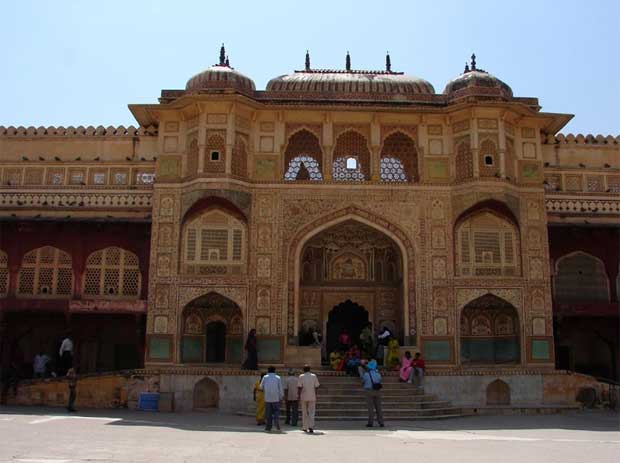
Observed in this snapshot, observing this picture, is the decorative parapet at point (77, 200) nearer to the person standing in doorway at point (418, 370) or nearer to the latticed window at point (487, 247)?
the person standing in doorway at point (418, 370)

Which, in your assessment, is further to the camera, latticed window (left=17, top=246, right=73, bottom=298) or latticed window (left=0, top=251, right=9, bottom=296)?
latticed window (left=17, top=246, right=73, bottom=298)

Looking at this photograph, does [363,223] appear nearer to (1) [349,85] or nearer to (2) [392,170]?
(2) [392,170]

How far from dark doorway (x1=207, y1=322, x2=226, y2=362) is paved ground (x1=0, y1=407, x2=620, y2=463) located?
399 cm

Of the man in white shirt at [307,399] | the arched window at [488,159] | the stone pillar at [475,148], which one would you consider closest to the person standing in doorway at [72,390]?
the man in white shirt at [307,399]

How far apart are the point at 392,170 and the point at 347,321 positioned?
452 centimetres

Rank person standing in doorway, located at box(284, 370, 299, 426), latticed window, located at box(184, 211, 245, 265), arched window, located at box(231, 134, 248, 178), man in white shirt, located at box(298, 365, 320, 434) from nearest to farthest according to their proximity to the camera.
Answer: man in white shirt, located at box(298, 365, 320, 434)
person standing in doorway, located at box(284, 370, 299, 426)
latticed window, located at box(184, 211, 245, 265)
arched window, located at box(231, 134, 248, 178)

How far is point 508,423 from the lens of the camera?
45.8 ft

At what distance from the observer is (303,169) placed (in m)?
19.7

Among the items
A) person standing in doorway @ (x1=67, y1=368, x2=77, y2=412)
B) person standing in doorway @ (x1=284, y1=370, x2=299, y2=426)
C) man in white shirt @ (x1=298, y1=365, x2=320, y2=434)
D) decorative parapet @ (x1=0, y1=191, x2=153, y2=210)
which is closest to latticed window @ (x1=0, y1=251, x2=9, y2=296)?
decorative parapet @ (x1=0, y1=191, x2=153, y2=210)

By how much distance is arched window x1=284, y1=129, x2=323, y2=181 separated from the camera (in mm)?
19641

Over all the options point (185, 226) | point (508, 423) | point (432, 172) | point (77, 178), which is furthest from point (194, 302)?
point (508, 423)

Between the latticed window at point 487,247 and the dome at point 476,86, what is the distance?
330 centimetres

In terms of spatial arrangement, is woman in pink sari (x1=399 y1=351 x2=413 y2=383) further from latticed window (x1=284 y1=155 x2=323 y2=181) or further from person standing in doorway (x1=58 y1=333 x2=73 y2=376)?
person standing in doorway (x1=58 y1=333 x2=73 y2=376)

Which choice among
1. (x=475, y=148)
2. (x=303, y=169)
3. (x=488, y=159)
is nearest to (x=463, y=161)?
(x=475, y=148)
